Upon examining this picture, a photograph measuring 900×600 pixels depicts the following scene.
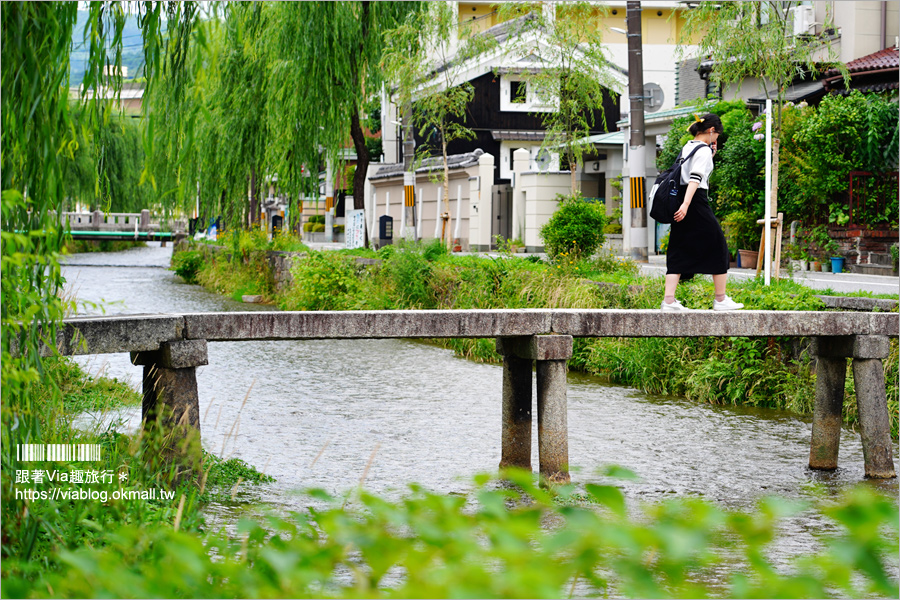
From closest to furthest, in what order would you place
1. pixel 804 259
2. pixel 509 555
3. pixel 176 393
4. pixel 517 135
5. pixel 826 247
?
pixel 509 555 → pixel 176 393 → pixel 826 247 → pixel 804 259 → pixel 517 135

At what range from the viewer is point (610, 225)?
87.8ft

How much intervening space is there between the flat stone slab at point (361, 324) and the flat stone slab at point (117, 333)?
0.13 metres

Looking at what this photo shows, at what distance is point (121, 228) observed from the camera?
4388 cm

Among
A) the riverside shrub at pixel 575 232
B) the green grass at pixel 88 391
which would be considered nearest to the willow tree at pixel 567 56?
the riverside shrub at pixel 575 232

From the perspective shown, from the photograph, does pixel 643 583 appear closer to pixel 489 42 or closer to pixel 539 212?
pixel 489 42

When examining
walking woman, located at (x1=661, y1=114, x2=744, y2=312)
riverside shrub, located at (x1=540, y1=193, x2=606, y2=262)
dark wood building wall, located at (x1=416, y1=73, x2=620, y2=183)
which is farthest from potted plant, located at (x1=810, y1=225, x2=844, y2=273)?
dark wood building wall, located at (x1=416, y1=73, x2=620, y2=183)

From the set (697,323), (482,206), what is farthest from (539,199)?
(697,323)

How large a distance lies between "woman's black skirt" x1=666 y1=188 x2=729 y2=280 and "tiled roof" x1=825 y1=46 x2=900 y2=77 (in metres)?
13.5

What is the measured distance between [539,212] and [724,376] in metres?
18.1

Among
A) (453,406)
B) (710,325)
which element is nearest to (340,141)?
(453,406)

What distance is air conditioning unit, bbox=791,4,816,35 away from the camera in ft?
78.3

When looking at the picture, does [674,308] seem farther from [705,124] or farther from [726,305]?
[705,124]

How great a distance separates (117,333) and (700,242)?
13.1ft

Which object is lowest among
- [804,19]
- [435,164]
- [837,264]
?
[837,264]
